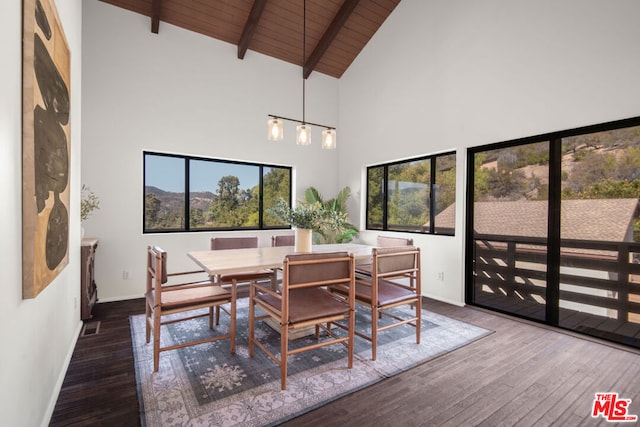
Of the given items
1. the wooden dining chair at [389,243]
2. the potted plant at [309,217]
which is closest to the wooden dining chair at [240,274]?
the potted plant at [309,217]

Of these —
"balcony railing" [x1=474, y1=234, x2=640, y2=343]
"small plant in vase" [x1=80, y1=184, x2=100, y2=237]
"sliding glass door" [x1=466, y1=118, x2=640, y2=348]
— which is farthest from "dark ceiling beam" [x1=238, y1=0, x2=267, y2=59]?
"balcony railing" [x1=474, y1=234, x2=640, y2=343]

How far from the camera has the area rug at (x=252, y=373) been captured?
6.14 feet

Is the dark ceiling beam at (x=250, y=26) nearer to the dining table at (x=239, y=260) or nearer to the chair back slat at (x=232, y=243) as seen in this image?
the chair back slat at (x=232, y=243)

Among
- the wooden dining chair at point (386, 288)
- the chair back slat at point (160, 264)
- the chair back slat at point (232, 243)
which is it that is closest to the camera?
the chair back slat at point (160, 264)

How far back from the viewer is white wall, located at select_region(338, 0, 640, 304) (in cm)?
289

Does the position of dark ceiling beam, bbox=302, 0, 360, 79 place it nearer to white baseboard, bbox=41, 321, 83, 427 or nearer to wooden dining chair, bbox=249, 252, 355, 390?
wooden dining chair, bbox=249, 252, 355, 390

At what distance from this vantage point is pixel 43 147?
1584mm

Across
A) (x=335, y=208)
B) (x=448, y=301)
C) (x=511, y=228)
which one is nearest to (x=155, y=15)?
(x=335, y=208)

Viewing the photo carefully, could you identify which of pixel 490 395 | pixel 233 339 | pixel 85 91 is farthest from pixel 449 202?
pixel 85 91

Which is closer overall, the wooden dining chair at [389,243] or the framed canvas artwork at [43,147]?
the framed canvas artwork at [43,147]

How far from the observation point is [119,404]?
1.94 meters
